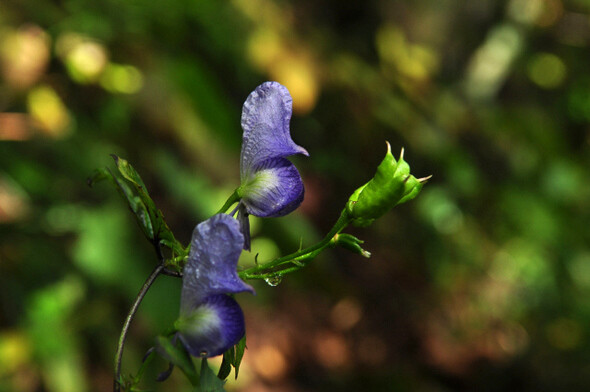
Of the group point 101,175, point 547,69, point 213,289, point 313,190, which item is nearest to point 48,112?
point 313,190

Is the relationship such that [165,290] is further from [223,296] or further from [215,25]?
[223,296]

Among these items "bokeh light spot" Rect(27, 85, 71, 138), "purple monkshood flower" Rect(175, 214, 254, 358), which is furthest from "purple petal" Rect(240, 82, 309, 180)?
"bokeh light spot" Rect(27, 85, 71, 138)

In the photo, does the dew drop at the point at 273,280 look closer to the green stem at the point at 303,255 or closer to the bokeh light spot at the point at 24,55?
the green stem at the point at 303,255

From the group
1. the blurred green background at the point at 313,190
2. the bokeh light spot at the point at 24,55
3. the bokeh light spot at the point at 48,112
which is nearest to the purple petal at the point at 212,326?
the blurred green background at the point at 313,190

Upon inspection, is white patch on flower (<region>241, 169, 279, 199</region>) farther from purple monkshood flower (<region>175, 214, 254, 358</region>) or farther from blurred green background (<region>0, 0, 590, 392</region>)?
blurred green background (<region>0, 0, 590, 392</region>)

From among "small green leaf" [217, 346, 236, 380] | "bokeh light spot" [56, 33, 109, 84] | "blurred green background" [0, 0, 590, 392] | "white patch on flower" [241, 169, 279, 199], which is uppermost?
"white patch on flower" [241, 169, 279, 199]

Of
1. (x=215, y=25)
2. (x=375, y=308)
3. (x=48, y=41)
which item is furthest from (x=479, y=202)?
(x=48, y=41)
